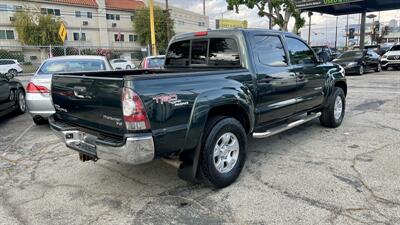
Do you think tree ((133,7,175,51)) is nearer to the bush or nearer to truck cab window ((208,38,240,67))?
the bush

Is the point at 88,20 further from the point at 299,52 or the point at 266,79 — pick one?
→ the point at 266,79

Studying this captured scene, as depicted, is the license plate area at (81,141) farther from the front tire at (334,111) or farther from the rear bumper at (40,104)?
the front tire at (334,111)

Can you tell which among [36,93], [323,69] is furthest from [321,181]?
[36,93]

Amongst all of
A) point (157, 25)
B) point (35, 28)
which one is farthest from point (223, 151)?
point (157, 25)

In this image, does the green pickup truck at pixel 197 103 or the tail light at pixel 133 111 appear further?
the green pickup truck at pixel 197 103

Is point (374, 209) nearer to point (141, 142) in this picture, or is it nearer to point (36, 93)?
point (141, 142)

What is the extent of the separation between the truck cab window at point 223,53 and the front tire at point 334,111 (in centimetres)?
295

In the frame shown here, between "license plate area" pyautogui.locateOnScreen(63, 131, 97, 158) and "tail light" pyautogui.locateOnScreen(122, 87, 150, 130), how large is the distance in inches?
24.7

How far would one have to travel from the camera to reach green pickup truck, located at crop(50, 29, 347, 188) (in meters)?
3.21

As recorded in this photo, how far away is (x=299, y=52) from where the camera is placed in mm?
5715

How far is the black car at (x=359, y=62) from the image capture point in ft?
62.5

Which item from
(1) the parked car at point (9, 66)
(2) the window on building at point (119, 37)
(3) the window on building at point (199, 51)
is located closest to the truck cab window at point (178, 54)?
(3) the window on building at point (199, 51)

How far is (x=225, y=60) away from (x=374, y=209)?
2.58m

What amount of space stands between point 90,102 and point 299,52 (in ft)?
12.3
